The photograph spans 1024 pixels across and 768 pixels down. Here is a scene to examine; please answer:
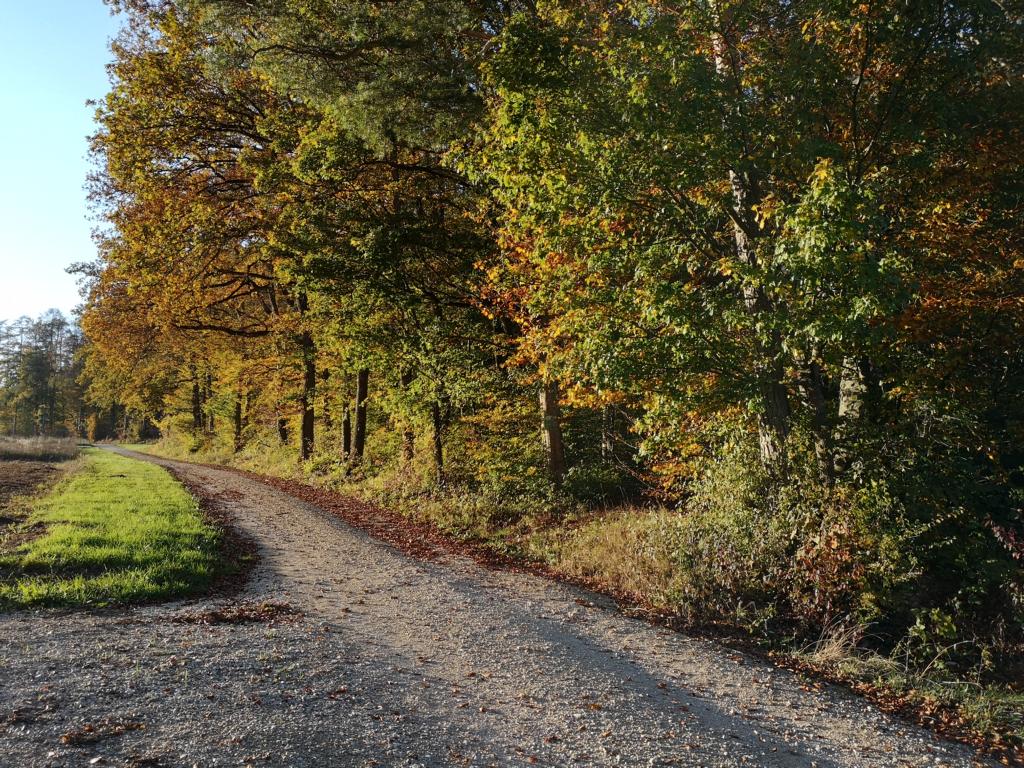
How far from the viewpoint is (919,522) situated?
7.60 metres

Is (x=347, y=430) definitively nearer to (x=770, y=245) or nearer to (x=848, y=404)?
(x=848, y=404)

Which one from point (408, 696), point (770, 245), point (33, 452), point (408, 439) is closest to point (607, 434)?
point (408, 439)

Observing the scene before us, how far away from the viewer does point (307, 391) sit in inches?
915

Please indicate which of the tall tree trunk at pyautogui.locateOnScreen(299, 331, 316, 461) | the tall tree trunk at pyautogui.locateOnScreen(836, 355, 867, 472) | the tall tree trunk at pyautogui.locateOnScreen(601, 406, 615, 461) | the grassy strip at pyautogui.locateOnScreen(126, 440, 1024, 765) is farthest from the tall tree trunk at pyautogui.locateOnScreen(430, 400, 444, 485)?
the tall tree trunk at pyautogui.locateOnScreen(836, 355, 867, 472)

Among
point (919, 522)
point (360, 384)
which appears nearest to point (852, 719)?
point (919, 522)

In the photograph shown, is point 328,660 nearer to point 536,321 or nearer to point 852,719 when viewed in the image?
point 852,719

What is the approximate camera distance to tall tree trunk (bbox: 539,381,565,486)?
1384cm

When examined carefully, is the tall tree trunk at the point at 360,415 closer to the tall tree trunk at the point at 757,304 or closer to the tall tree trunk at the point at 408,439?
the tall tree trunk at the point at 408,439

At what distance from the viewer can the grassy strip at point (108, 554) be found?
7.18 m

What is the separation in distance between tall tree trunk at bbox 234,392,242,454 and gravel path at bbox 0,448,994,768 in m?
28.4

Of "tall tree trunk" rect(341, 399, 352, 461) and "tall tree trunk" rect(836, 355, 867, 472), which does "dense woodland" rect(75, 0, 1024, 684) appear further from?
"tall tree trunk" rect(341, 399, 352, 461)

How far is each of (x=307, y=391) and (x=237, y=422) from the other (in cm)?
1424

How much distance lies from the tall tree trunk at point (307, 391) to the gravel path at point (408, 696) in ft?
52.8

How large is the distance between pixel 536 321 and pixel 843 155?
6.40m
